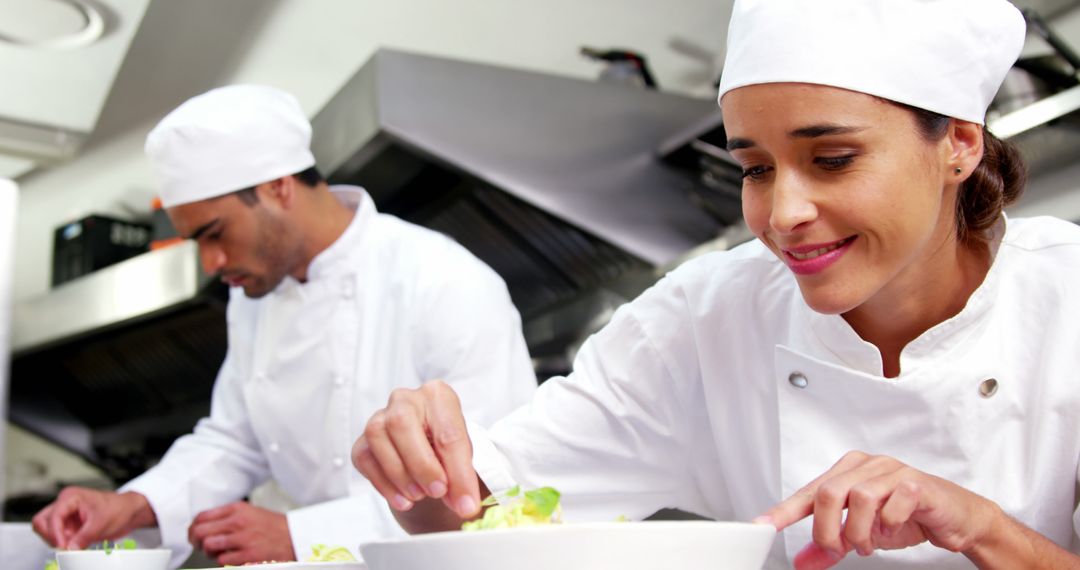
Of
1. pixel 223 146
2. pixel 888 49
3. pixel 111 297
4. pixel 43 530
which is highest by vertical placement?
pixel 888 49

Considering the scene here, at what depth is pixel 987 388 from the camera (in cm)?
107

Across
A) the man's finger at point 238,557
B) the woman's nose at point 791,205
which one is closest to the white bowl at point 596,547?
the woman's nose at point 791,205

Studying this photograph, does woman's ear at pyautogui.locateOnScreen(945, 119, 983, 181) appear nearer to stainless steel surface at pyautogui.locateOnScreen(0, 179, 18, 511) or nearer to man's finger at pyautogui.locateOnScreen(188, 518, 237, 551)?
stainless steel surface at pyautogui.locateOnScreen(0, 179, 18, 511)

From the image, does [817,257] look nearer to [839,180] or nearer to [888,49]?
[839,180]

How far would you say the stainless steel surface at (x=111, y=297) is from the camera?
3924 millimetres

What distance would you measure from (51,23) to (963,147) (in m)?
2.76

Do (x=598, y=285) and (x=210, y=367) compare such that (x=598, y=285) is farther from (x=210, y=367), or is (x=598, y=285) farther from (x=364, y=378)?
(x=210, y=367)

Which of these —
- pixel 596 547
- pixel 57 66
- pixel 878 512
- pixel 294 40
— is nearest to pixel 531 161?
pixel 294 40

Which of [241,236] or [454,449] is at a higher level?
[454,449]

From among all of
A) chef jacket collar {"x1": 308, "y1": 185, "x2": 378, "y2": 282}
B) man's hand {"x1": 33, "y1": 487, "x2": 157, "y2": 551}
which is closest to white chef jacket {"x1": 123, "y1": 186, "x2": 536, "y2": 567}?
chef jacket collar {"x1": 308, "y1": 185, "x2": 378, "y2": 282}

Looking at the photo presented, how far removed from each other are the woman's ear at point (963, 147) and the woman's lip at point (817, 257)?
14cm

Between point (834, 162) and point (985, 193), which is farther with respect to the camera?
point (985, 193)

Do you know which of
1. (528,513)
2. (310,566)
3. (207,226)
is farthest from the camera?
(207,226)

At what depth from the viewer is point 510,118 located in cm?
274
